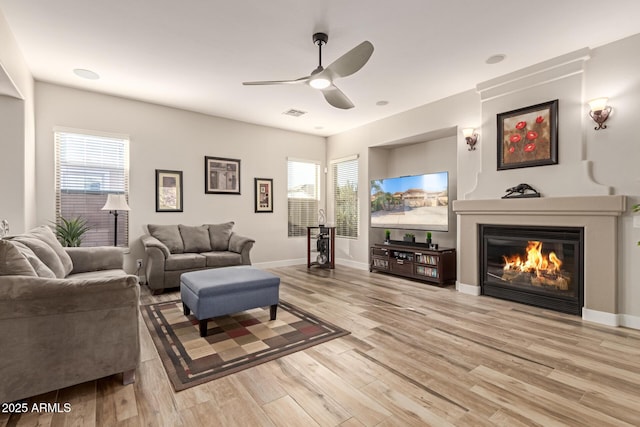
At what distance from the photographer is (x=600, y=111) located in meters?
3.21

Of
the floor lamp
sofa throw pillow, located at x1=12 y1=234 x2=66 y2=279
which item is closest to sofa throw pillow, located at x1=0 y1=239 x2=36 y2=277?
sofa throw pillow, located at x1=12 y1=234 x2=66 y2=279

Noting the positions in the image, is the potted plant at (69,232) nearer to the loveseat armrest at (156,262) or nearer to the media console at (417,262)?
the loveseat armrest at (156,262)

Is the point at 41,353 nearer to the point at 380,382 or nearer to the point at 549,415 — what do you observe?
the point at 380,382

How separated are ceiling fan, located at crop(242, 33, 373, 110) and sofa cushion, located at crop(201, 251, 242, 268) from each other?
2.80m

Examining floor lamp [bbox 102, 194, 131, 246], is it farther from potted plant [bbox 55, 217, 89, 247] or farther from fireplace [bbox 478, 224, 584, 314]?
fireplace [bbox 478, 224, 584, 314]

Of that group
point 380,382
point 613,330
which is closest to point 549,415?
point 380,382

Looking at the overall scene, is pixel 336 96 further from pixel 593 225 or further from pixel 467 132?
pixel 593 225

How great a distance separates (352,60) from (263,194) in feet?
13.2

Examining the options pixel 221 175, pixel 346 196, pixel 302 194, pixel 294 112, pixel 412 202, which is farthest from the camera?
pixel 302 194

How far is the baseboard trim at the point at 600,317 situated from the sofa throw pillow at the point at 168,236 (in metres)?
5.27

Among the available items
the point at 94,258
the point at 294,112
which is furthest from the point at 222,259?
the point at 294,112

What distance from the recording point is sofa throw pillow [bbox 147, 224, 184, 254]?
187 inches

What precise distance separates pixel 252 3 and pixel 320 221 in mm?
4566

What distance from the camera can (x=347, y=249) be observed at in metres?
6.62
